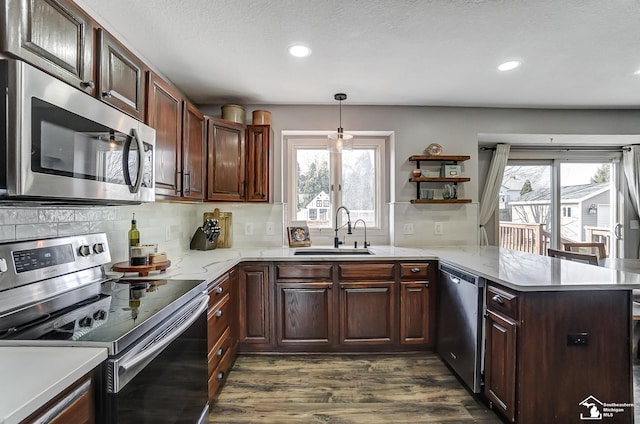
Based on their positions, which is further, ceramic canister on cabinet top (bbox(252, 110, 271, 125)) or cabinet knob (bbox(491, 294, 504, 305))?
ceramic canister on cabinet top (bbox(252, 110, 271, 125))

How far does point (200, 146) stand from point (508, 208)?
359 cm

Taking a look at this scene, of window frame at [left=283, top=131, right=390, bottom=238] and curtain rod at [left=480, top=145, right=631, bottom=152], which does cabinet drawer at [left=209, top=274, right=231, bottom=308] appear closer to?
window frame at [left=283, top=131, right=390, bottom=238]

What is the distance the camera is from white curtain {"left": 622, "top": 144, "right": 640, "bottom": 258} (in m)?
3.83

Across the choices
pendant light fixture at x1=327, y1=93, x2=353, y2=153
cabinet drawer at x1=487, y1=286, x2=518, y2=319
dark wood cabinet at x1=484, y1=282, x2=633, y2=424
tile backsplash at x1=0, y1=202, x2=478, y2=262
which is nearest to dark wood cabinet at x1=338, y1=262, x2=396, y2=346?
tile backsplash at x1=0, y1=202, x2=478, y2=262

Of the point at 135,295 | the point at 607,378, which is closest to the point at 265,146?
the point at 135,295

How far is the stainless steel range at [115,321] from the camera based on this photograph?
0.97m

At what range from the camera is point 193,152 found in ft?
8.21

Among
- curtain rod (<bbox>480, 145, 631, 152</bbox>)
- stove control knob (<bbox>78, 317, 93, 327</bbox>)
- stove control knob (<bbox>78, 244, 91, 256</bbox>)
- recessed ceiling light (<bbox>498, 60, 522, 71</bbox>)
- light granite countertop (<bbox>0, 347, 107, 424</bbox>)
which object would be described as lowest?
light granite countertop (<bbox>0, 347, 107, 424</bbox>)

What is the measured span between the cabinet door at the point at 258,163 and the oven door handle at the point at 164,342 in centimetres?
145

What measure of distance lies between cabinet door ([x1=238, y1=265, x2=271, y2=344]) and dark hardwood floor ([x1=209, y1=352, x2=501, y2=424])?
0.18 m

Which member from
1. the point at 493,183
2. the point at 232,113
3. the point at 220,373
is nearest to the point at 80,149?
the point at 220,373

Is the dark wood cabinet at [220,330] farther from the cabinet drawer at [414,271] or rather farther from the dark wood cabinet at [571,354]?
the dark wood cabinet at [571,354]

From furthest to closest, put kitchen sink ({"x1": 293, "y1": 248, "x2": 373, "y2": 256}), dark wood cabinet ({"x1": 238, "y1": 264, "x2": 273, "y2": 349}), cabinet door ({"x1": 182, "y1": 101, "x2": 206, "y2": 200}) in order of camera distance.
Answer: kitchen sink ({"x1": 293, "y1": 248, "x2": 373, "y2": 256})
dark wood cabinet ({"x1": 238, "y1": 264, "x2": 273, "y2": 349})
cabinet door ({"x1": 182, "y1": 101, "x2": 206, "y2": 200})

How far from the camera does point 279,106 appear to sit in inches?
129
